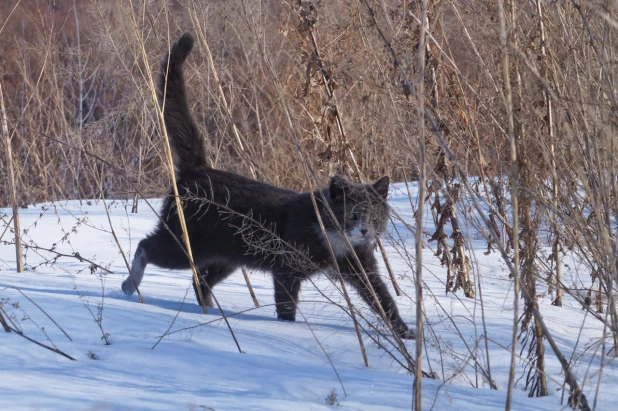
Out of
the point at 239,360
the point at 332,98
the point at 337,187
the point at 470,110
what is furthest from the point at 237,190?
the point at 239,360

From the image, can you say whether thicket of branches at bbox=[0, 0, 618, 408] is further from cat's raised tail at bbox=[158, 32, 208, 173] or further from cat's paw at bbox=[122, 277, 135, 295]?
cat's paw at bbox=[122, 277, 135, 295]

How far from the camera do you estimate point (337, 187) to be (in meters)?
3.96

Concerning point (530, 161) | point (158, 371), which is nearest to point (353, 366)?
point (158, 371)

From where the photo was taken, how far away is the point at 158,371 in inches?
96.7

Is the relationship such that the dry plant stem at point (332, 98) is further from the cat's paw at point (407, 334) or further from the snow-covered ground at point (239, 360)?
the cat's paw at point (407, 334)

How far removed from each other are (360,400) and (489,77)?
1312mm

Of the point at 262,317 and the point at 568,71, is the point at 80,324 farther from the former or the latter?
the point at 568,71

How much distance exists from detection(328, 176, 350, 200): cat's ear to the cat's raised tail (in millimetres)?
898

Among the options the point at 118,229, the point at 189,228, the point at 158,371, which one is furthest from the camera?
the point at 118,229

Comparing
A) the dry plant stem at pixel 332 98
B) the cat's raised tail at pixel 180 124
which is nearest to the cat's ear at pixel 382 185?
the dry plant stem at pixel 332 98

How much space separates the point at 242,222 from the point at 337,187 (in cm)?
54

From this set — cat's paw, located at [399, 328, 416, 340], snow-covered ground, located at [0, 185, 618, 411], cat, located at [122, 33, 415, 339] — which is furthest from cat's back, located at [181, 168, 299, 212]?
cat's paw, located at [399, 328, 416, 340]

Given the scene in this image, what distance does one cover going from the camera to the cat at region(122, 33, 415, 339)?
3938 millimetres

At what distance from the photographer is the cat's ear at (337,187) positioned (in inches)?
152
